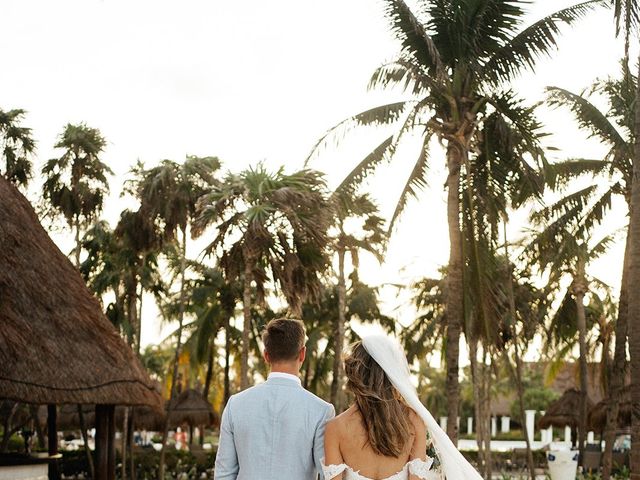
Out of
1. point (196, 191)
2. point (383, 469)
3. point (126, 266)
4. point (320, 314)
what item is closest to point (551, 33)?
point (196, 191)

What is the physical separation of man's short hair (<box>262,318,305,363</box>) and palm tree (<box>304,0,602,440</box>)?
14.7 m

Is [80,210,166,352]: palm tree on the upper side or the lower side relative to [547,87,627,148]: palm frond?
lower

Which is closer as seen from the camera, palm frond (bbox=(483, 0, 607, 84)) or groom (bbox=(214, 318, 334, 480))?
groom (bbox=(214, 318, 334, 480))

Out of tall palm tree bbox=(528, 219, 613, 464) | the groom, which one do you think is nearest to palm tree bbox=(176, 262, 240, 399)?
tall palm tree bbox=(528, 219, 613, 464)

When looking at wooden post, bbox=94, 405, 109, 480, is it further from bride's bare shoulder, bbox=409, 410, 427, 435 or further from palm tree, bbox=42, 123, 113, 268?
palm tree, bbox=42, 123, 113, 268

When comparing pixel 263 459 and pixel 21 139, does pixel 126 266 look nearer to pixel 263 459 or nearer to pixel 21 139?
pixel 21 139

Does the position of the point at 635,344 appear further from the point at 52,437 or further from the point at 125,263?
the point at 125,263

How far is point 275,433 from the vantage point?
5.08 m

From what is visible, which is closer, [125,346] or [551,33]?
[125,346]

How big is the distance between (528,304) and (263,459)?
3693cm

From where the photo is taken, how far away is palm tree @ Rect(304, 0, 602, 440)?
20000 millimetres

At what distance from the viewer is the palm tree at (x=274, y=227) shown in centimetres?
2533

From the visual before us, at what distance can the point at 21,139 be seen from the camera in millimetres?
32188

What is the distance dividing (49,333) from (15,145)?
790 inches
